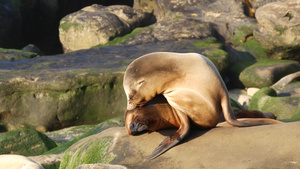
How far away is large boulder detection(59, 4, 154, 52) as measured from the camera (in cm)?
1408

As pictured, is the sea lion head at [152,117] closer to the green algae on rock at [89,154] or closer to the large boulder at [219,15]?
the green algae on rock at [89,154]

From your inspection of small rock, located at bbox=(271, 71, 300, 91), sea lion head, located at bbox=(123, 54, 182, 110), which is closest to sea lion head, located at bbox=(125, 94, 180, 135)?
sea lion head, located at bbox=(123, 54, 182, 110)

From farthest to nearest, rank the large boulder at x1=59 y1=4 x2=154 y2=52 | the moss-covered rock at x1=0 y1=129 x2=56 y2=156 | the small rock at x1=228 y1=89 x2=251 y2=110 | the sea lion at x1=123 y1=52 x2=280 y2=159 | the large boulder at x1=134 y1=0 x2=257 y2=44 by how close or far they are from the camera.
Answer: the large boulder at x1=59 y1=4 x2=154 y2=52
the large boulder at x1=134 y1=0 x2=257 y2=44
the small rock at x1=228 y1=89 x2=251 y2=110
the moss-covered rock at x1=0 y1=129 x2=56 y2=156
the sea lion at x1=123 y1=52 x2=280 y2=159

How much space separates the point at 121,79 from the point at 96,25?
5.69m

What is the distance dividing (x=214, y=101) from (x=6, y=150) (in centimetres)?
320

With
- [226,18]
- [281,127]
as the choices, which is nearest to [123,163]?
[281,127]

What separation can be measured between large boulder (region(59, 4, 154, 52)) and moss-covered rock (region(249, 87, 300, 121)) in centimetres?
677

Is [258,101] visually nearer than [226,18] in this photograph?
Yes

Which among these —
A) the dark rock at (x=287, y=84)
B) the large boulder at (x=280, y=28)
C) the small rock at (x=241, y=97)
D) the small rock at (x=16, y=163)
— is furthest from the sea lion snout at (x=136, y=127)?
the large boulder at (x=280, y=28)

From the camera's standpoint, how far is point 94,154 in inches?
149

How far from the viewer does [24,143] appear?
5609mm

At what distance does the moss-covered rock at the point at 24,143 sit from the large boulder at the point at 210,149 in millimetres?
1779

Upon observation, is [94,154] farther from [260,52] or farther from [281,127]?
[260,52]

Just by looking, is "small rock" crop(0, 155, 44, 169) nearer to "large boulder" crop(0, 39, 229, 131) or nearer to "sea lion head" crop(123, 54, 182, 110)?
"sea lion head" crop(123, 54, 182, 110)
